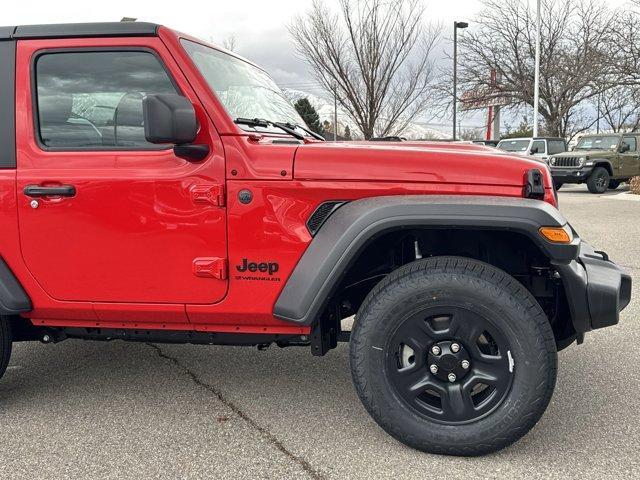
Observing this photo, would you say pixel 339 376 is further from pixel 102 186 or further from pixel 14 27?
pixel 14 27

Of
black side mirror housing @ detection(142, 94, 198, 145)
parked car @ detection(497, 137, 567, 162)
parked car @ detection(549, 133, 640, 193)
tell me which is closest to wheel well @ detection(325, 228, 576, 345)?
black side mirror housing @ detection(142, 94, 198, 145)

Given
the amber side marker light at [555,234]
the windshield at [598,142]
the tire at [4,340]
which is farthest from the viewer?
the windshield at [598,142]

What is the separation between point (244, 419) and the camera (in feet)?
9.62

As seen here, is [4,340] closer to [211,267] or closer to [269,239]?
[211,267]

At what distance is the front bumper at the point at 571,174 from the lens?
631 inches

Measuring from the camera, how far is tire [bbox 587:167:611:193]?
16.1 m

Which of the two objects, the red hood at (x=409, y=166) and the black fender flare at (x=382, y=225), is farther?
the red hood at (x=409, y=166)

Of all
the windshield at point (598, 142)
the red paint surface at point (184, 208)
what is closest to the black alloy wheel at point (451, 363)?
the red paint surface at point (184, 208)

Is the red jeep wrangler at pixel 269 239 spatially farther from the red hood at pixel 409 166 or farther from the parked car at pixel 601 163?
the parked car at pixel 601 163

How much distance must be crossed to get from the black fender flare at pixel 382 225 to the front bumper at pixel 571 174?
48.5 ft

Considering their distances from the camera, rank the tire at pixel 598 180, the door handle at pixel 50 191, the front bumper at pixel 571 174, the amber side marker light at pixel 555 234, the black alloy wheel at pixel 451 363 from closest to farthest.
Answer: the amber side marker light at pixel 555 234 → the black alloy wheel at pixel 451 363 → the door handle at pixel 50 191 → the front bumper at pixel 571 174 → the tire at pixel 598 180

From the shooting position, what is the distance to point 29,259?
8.99 ft

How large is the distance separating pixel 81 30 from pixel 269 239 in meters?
1.33

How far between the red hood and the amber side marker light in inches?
9.8
